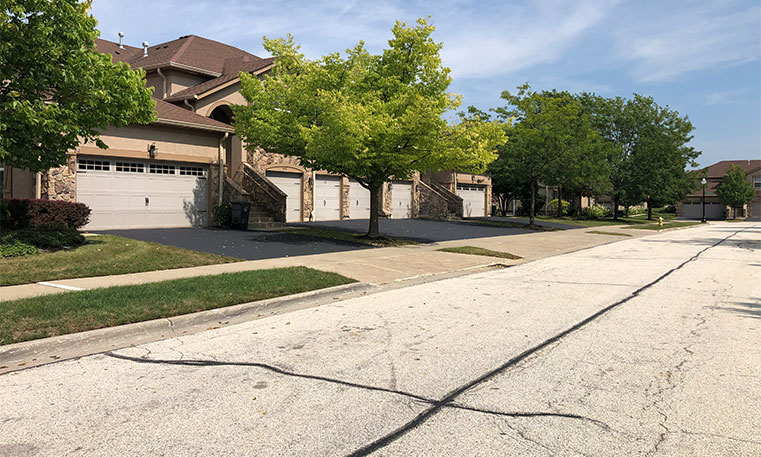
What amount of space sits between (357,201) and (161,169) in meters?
12.2

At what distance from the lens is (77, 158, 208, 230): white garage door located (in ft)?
61.9

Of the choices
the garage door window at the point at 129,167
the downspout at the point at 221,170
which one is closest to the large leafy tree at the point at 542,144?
the downspout at the point at 221,170

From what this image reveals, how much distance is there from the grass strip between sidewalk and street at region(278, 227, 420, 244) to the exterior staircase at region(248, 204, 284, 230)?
95 cm

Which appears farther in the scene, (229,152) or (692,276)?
(229,152)

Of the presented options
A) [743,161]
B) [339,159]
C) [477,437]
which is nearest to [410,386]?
[477,437]

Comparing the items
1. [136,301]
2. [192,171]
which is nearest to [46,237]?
[136,301]

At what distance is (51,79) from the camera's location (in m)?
11.7

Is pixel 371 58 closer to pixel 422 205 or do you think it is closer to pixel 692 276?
pixel 692 276

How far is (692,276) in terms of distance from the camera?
1176 centimetres

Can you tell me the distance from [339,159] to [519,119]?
18865 millimetres

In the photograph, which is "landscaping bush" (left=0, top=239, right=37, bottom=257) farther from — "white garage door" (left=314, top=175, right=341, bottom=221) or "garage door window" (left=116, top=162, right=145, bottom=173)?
"white garage door" (left=314, top=175, right=341, bottom=221)

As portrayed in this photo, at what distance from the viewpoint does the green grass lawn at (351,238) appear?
1862cm

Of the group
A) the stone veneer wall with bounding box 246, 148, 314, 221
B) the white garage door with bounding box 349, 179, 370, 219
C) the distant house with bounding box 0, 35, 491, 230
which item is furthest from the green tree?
the stone veneer wall with bounding box 246, 148, 314, 221

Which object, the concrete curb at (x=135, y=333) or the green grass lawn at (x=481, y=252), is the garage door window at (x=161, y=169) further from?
the concrete curb at (x=135, y=333)
